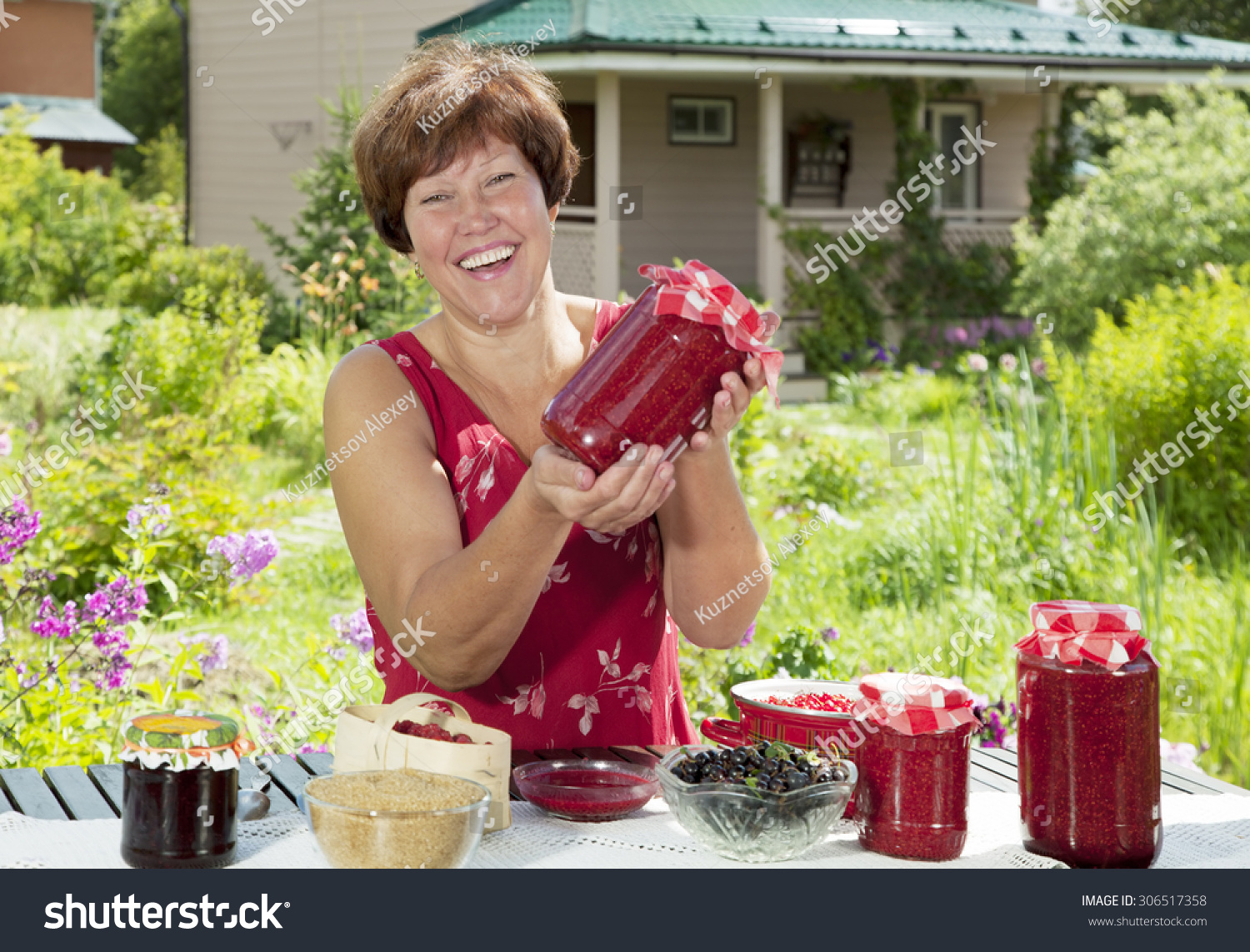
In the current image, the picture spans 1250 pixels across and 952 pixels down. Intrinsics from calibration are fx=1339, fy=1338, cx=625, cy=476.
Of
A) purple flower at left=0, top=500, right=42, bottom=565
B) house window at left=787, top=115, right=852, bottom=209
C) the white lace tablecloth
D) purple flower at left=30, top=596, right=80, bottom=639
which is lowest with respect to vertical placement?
purple flower at left=30, top=596, right=80, bottom=639

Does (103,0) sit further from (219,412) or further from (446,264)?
(446,264)

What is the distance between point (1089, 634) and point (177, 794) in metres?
1.07

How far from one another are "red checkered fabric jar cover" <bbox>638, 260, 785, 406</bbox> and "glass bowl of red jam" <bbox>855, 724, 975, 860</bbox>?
47 centimetres

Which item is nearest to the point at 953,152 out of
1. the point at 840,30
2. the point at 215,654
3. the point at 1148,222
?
the point at 840,30

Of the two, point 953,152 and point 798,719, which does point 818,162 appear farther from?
point 798,719

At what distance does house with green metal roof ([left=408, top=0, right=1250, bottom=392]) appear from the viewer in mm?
12305

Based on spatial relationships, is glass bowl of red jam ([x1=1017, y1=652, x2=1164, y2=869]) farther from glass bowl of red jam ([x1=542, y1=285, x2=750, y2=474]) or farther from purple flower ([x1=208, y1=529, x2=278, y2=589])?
purple flower ([x1=208, y1=529, x2=278, y2=589])

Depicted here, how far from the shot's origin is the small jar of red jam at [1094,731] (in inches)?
61.2

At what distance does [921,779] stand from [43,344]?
7842 mm

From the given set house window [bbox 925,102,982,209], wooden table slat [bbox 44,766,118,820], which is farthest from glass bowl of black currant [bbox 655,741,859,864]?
house window [bbox 925,102,982,209]

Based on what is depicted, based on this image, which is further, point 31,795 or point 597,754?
point 597,754

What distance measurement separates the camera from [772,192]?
12.8 metres

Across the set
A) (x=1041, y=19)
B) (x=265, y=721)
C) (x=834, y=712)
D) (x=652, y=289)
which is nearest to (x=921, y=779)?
(x=834, y=712)

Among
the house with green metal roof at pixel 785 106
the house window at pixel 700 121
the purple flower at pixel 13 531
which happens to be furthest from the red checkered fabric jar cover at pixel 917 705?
the house window at pixel 700 121
